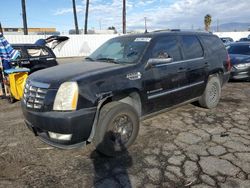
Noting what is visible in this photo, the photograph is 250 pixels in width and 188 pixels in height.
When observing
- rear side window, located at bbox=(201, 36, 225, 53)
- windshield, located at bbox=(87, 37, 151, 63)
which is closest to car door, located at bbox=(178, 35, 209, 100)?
rear side window, located at bbox=(201, 36, 225, 53)

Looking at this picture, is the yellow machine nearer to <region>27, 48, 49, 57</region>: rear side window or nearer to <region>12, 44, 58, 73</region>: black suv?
<region>12, 44, 58, 73</region>: black suv

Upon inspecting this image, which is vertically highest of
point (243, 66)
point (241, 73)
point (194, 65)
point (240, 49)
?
point (240, 49)

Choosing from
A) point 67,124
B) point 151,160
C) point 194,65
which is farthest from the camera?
point 194,65

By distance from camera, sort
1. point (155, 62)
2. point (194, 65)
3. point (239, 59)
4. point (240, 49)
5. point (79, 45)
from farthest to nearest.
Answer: point (79, 45) → point (240, 49) → point (239, 59) → point (194, 65) → point (155, 62)

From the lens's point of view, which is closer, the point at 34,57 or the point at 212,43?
the point at 212,43

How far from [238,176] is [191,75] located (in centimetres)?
246

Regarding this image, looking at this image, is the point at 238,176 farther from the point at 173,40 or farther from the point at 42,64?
the point at 42,64

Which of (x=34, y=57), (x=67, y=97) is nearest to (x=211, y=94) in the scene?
(x=67, y=97)

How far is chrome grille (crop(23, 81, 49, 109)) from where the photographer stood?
11.5 feet

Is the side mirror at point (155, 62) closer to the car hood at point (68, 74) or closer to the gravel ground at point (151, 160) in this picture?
the car hood at point (68, 74)

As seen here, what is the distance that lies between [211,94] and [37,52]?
6.16 meters

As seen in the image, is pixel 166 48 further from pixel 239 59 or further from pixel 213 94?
pixel 239 59

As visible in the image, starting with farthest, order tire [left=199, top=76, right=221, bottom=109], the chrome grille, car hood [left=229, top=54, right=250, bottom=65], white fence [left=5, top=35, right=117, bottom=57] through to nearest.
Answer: white fence [left=5, top=35, right=117, bottom=57]
car hood [left=229, top=54, right=250, bottom=65]
tire [left=199, top=76, right=221, bottom=109]
the chrome grille

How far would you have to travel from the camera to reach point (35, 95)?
3.62 metres
